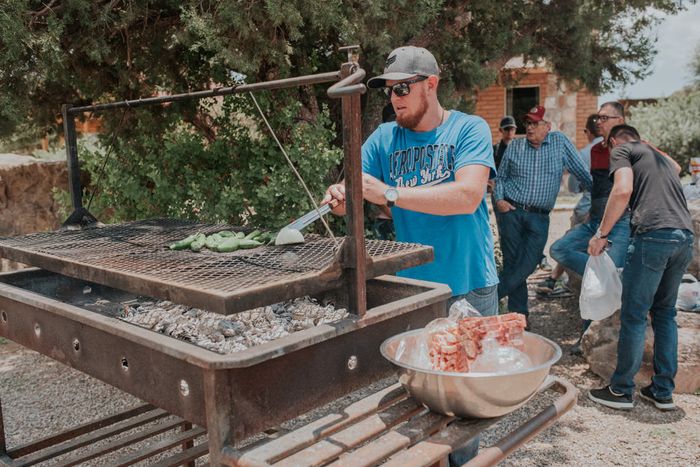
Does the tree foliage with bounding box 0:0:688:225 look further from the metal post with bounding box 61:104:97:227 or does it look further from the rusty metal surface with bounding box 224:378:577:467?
the rusty metal surface with bounding box 224:378:577:467

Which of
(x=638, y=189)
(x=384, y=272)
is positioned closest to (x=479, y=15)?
(x=638, y=189)

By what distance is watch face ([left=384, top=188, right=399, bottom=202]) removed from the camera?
7.32ft

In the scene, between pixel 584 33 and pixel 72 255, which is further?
pixel 584 33

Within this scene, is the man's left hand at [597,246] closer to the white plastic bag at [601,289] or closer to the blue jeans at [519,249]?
the white plastic bag at [601,289]

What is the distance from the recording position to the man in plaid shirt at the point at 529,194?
555cm

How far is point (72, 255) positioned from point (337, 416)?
136cm

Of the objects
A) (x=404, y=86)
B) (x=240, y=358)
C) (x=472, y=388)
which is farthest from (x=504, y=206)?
(x=240, y=358)

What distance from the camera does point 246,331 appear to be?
2227 mm

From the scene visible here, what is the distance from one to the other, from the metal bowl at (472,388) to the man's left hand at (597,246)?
2788 millimetres

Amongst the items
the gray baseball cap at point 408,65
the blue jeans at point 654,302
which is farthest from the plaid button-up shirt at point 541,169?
the gray baseball cap at point 408,65

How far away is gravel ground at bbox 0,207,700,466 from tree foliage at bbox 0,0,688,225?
4.97 ft

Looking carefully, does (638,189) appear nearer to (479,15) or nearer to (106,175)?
(479,15)

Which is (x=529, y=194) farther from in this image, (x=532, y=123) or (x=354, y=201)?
(x=354, y=201)

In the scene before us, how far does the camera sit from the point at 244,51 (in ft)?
13.3
